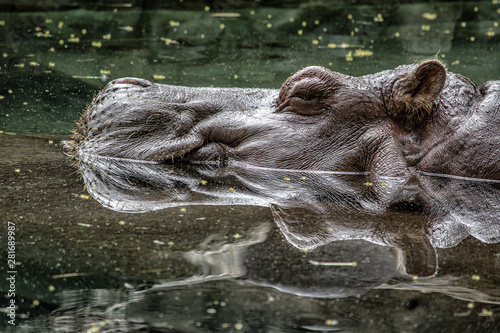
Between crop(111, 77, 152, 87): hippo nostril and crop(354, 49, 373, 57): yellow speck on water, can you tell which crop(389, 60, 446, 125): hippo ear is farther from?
crop(354, 49, 373, 57): yellow speck on water

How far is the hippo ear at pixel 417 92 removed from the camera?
4.47 m

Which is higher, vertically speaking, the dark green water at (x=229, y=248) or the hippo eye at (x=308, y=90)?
the hippo eye at (x=308, y=90)

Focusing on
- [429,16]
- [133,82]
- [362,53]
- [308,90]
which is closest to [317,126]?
[308,90]

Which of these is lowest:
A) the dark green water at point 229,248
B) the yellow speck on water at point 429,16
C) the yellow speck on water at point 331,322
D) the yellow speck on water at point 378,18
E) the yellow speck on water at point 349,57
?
the yellow speck on water at point 378,18

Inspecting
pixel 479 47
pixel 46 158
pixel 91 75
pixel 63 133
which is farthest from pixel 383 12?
pixel 46 158

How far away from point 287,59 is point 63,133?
418 centimetres

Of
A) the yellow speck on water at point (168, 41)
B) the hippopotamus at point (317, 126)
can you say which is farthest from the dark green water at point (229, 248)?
the yellow speck on water at point (168, 41)

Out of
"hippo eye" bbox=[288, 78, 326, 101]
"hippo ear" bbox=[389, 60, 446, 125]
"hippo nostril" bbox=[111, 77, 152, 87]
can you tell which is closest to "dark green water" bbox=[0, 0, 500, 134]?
"hippo nostril" bbox=[111, 77, 152, 87]

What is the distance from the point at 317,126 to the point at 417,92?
0.76 m

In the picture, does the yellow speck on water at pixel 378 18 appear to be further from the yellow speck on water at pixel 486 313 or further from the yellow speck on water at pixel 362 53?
the yellow speck on water at pixel 486 313

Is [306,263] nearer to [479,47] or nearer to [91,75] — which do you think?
[91,75]

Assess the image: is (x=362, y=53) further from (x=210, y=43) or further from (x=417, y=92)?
(x=417, y=92)

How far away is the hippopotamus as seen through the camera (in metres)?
4.54

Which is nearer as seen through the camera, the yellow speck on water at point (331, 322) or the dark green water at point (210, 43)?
the yellow speck on water at point (331, 322)
